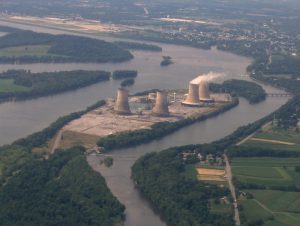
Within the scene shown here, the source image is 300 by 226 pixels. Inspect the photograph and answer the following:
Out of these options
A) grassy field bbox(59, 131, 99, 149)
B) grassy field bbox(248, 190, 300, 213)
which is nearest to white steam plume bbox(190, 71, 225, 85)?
grassy field bbox(59, 131, 99, 149)

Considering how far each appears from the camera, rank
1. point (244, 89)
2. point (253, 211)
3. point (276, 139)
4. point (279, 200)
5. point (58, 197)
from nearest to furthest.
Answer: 1. point (58, 197)
2. point (253, 211)
3. point (279, 200)
4. point (276, 139)
5. point (244, 89)

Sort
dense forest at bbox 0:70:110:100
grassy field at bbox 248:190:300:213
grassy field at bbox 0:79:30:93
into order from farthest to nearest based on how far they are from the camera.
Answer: grassy field at bbox 0:79:30:93 < dense forest at bbox 0:70:110:100 < grassy field at bbox 248:190:300:213

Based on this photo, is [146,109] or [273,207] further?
[146,109]

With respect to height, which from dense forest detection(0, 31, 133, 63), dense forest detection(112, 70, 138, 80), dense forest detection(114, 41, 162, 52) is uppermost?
dense forest detection(112, 70, 138, 80)

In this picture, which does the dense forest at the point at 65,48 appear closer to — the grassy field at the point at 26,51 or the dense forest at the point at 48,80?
the grassy field at the point at 26,51

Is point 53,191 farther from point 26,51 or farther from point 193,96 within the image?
point 26,51

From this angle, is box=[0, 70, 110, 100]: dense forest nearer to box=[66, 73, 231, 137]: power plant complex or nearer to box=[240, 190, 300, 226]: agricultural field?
box=[66, 73, 231, 137]: power plant complex

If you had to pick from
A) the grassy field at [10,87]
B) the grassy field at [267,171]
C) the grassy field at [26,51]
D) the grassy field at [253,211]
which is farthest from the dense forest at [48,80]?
the grassy field at [253,211]

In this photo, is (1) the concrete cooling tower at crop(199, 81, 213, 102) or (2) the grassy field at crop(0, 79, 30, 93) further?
(2) the grassy field at crop(0, 79, 30, 93)

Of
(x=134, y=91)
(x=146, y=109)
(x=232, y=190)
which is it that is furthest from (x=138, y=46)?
(x=232, y=190)
